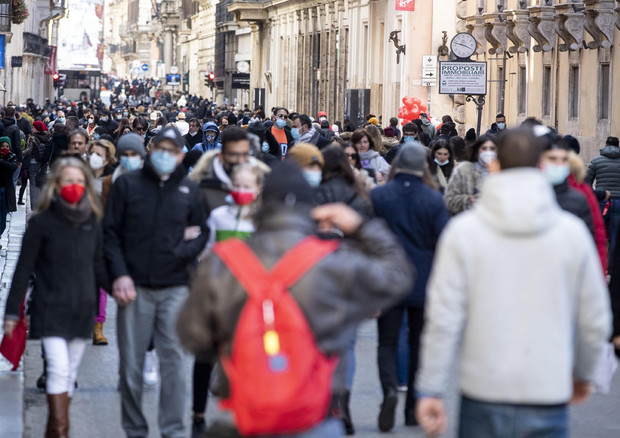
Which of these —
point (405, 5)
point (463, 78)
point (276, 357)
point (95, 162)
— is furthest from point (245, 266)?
point (405, 5)

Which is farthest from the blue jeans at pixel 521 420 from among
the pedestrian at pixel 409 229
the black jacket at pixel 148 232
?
the pedestrian at pixel 409 229

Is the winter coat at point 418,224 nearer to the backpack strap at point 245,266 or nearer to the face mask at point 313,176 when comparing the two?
the face mask at point 313,176

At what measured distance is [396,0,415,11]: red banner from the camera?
37.7 meters

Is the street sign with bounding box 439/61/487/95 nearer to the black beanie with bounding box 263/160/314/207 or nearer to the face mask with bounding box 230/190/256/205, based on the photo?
the face mask with bounding box 230/190/256/205

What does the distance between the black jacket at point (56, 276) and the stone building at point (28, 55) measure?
34.7 metres

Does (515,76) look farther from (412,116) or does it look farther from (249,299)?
(249,299)

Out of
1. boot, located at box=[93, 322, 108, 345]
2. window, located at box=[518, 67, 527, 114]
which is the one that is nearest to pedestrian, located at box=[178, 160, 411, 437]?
boot, located at box=[93, 322, 108, 345]

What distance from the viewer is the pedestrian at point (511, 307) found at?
4.73m

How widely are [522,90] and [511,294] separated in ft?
104

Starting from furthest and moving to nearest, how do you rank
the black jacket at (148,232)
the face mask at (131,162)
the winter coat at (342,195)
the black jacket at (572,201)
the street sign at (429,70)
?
1. the street sign at (429,70)
2. the face mask at (131,162)
3. the winter coat at (342,195)
4. the black jacket at (572,201)
5. the black jacket at (148,232)

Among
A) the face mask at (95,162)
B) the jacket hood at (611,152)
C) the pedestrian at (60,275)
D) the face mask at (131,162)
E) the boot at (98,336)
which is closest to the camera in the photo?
the pedestrian at (60,275)

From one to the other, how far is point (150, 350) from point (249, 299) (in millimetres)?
5365

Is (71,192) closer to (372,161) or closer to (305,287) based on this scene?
(305,287)

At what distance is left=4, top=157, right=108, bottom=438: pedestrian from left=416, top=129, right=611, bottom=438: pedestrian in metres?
2.88
